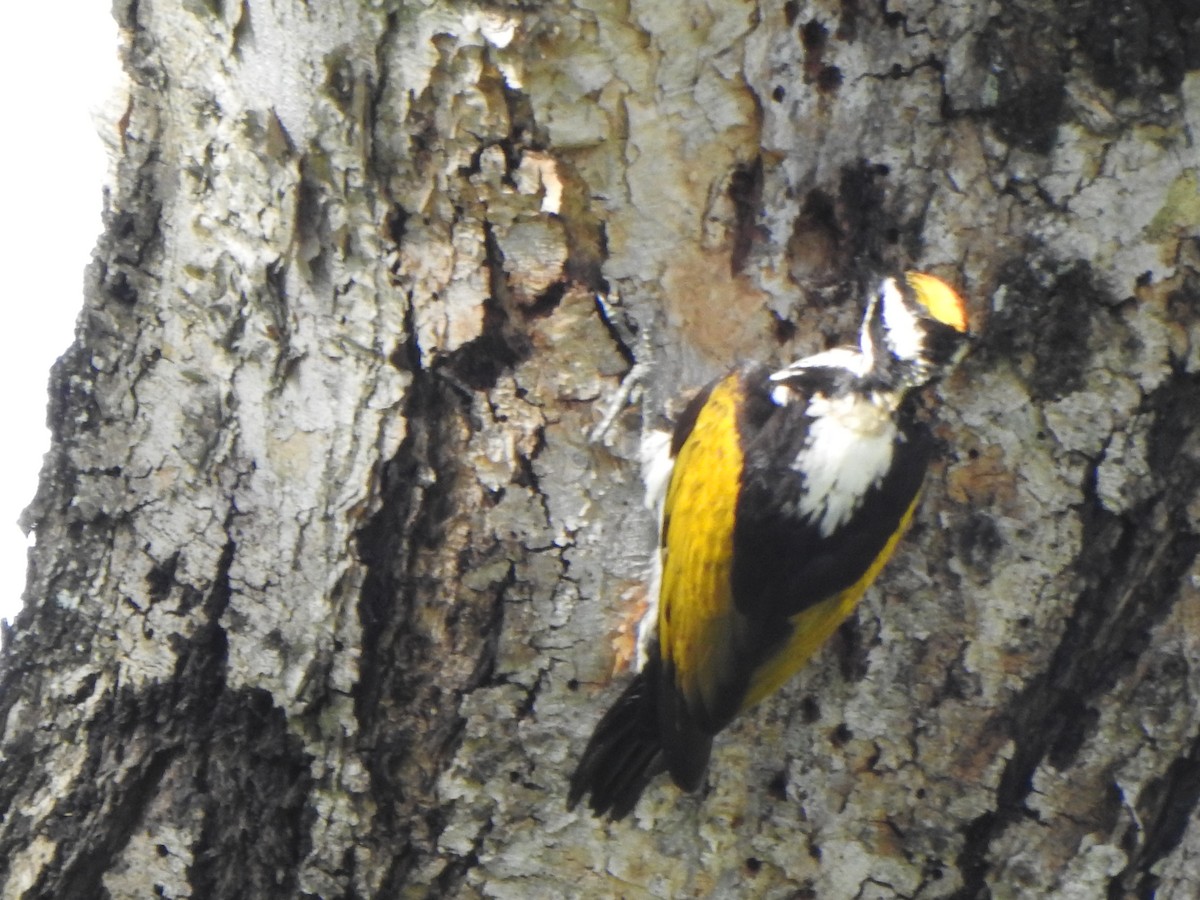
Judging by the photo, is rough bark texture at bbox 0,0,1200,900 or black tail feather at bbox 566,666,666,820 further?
black tail feather at bbox 566,666,666,820

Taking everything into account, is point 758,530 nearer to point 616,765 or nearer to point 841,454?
point 841,454

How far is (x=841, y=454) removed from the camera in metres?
2.47

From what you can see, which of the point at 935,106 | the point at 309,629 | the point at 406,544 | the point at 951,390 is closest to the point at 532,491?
the point at 406,544

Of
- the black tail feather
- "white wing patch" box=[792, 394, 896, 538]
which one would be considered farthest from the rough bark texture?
"white wing patch" box=[792, 394, 896, 538]

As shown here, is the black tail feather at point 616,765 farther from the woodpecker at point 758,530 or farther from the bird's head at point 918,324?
the bird's head at point 918,324

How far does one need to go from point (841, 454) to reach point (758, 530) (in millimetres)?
243

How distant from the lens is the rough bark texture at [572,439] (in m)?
2.09

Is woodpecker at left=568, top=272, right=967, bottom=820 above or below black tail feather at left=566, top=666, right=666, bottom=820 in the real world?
above

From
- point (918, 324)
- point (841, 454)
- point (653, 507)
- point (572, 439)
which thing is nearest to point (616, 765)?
point (653, 507)

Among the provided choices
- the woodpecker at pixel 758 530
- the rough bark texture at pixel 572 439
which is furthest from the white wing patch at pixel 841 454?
the rough bark texture at pixel 572 439

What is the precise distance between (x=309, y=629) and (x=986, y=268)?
4.63 ft

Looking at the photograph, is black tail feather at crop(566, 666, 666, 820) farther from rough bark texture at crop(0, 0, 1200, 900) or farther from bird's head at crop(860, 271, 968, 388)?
bird's head at crop(860, 271, 968, 388)

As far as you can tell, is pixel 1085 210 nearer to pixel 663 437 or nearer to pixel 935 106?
pixel 935 106

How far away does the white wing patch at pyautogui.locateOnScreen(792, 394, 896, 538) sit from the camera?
238 cm
